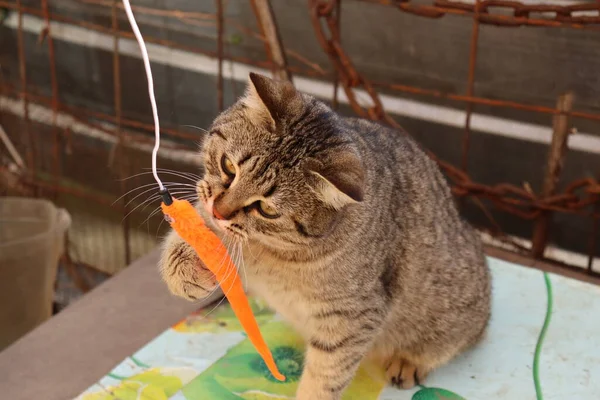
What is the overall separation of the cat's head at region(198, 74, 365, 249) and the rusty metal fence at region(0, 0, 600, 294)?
84 centimetres

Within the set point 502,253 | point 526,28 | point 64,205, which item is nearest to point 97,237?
point 64,205

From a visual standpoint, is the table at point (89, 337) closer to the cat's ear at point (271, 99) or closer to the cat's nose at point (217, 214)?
the cat's nose at point (217, 214)

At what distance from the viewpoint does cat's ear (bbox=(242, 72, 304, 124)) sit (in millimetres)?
1164

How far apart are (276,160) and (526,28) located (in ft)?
4.21

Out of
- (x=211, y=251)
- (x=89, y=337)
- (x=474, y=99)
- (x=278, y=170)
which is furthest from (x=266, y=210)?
(x=474, y=99)

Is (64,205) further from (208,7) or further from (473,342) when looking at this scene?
(473,342)

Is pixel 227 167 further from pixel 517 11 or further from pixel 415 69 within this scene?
pixel 415 69

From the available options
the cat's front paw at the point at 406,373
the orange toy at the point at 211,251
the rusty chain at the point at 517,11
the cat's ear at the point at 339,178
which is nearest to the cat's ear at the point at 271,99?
the cat's ear at the point at 339,178

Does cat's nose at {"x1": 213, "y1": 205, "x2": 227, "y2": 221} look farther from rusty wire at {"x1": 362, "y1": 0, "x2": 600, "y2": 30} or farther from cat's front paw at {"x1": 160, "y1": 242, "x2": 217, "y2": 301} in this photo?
rusty wire at {"x1": 362, "y1": 0, "x2": 600, "y2": 30}

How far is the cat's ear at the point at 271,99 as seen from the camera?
116cm

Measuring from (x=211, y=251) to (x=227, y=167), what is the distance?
0.60 ft

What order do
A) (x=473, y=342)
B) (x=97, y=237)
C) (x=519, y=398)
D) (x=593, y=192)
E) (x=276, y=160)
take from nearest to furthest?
(x=276, y=160) → (x=519, y=398) → (x=473, y=342) → (x=593, y=192) → (x=97, y=237)

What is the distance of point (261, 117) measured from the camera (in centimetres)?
120

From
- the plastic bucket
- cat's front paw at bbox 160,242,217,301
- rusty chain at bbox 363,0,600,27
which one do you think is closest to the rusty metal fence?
rusty chain at bbox 363,0,600,27
